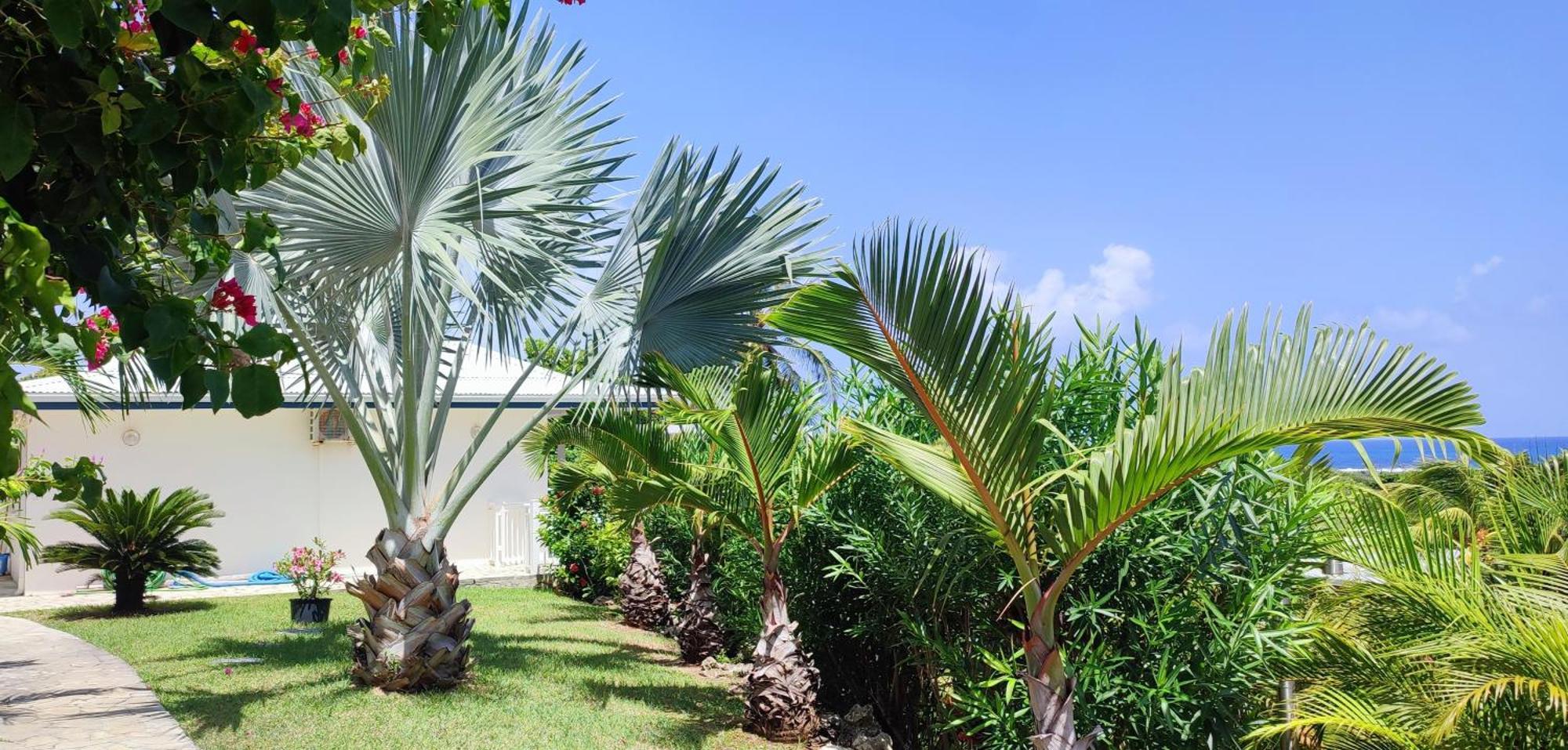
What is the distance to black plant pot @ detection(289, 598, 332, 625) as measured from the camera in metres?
11.4

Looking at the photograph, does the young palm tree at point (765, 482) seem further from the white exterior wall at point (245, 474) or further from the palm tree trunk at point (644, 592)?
the white exterior wall at point (245, 474)

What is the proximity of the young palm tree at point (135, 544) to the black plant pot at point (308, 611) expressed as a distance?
6.77 ft

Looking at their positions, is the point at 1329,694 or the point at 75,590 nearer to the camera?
the point at 1329,694

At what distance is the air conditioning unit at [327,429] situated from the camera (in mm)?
16906

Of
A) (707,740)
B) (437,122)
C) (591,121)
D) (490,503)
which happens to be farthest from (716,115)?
(490,503)

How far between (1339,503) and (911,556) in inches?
92.9

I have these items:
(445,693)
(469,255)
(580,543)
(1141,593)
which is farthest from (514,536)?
(1141,593)

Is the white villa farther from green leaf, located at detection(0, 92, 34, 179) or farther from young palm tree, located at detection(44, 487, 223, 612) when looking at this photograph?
green leaf, located at detection(0, 92, 34, 179)

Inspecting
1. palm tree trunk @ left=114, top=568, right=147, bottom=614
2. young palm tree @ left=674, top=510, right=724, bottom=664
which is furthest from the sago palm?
palm tree trunk @ left=114, top=568, right=147, bottom=614

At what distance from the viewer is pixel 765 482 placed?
24.4ft

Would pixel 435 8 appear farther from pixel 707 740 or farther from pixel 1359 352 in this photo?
pixel 707 740

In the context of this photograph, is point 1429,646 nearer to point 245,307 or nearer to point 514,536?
point 245,307

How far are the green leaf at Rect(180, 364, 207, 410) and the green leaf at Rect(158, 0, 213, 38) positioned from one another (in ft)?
1.87

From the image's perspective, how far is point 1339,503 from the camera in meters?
5.37
